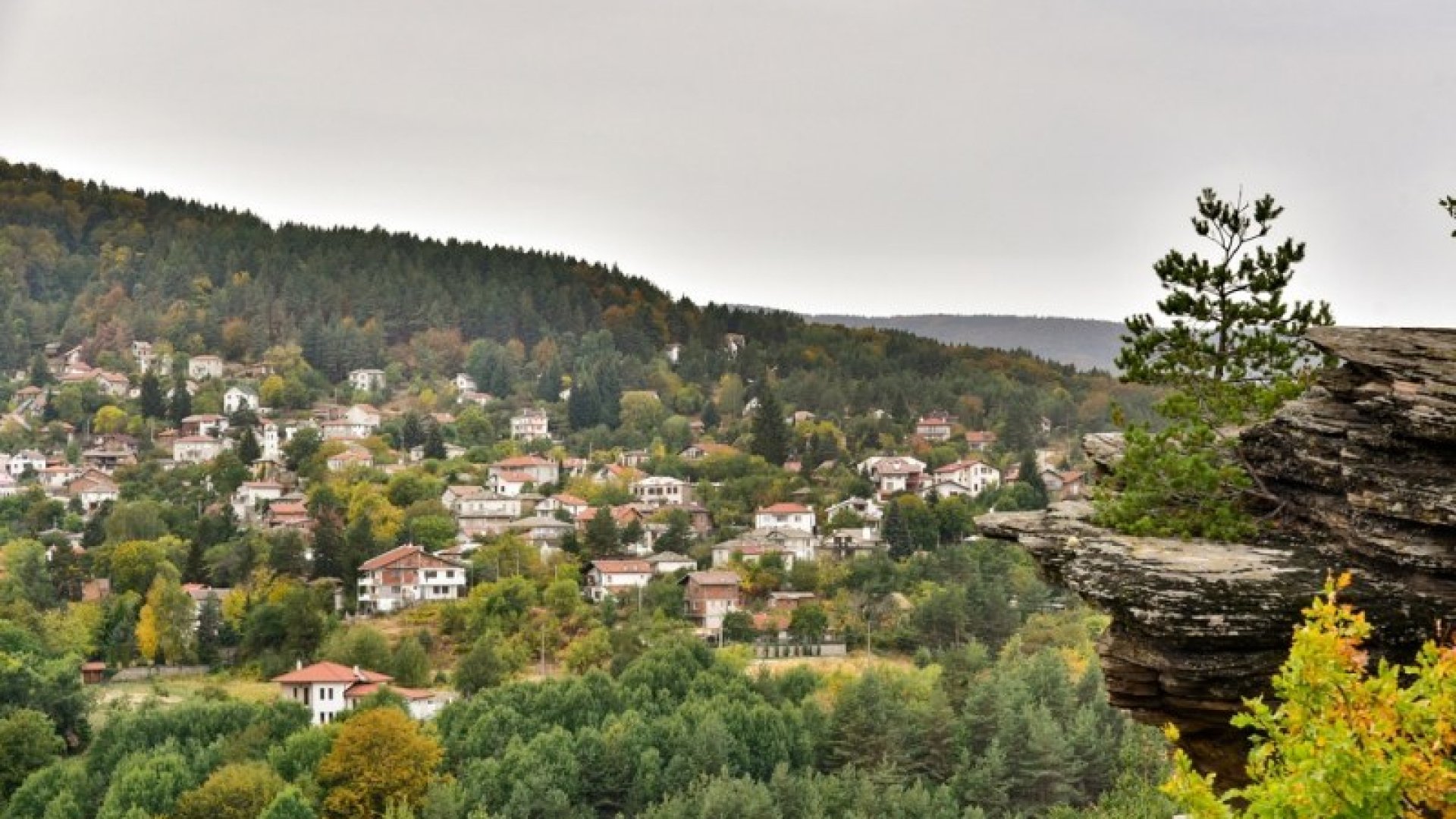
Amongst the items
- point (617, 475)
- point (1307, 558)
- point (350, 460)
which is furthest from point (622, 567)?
point (1307, 558)

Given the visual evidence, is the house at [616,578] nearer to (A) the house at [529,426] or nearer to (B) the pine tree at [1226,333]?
(A) the house at [529,426]

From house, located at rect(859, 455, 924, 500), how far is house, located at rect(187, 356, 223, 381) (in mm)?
41178

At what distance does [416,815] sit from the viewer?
993 inches

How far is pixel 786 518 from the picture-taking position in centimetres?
5475

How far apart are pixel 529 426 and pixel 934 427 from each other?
880 inches

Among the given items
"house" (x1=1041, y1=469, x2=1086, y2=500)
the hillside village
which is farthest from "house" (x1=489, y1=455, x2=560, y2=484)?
"house" (x1=1041, y1=469, x2=1086, y2=500)

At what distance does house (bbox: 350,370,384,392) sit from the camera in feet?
277

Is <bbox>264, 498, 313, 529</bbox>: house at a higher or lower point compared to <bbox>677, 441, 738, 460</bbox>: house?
lower

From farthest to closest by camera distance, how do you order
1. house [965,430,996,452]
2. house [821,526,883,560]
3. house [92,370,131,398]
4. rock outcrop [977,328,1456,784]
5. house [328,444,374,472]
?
house [92,370,131,398]
house [965,430,996,452]
house [328,444,374,472]
house [821,526,883,560]
rock outcrop [977,328,1456,784]

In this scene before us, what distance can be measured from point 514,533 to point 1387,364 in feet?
151

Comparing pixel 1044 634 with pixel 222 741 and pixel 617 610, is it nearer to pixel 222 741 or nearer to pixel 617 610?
pixel 617 610

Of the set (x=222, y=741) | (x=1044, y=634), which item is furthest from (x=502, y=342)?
(x=222, y=741)

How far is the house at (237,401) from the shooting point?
74188 mm

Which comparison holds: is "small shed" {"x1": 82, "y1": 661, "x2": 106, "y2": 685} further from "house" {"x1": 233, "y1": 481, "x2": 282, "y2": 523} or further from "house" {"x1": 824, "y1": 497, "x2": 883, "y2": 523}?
"house" {"x1": 824, "y1": 497, "x2": 883, "y2": 523}
